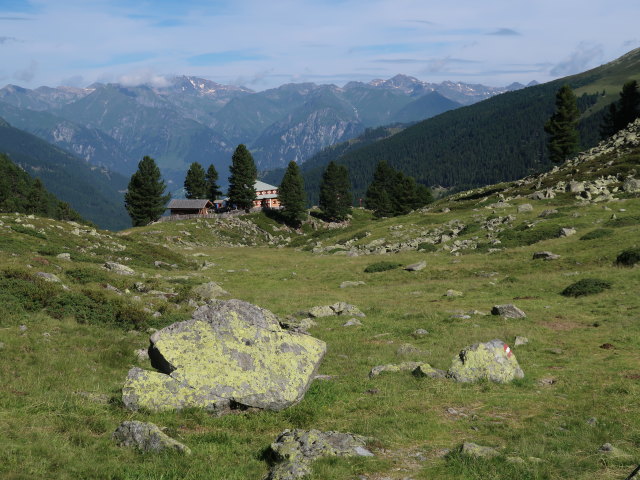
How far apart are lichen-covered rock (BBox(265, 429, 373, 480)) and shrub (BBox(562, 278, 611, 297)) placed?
2359cm

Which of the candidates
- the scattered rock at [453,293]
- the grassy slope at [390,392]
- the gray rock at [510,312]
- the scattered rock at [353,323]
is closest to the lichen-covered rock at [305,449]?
the grassy slope at [390,392]

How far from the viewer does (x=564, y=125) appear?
9588 cm

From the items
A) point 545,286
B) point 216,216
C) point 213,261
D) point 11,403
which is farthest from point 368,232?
point 11,403

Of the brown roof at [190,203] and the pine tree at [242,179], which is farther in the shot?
the pine tree at [242,179]

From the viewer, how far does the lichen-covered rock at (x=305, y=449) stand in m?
9.20

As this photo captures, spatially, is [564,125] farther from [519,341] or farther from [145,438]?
[145,438]

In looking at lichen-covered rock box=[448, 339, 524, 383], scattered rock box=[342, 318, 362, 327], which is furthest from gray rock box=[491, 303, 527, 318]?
lichen-covered rock box=[448, 339, 524, 383]

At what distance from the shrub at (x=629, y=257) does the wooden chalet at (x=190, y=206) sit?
9985 centimetres

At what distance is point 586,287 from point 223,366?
82.7ft

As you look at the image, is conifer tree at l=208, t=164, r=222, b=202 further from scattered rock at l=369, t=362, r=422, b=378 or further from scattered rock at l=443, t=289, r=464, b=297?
scattered rock at l=369, t=362, r=422, b=378

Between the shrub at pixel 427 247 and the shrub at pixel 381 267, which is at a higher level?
the shrub at pixel 427 247

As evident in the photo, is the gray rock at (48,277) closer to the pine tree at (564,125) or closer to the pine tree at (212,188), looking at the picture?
the pine tree at (564,125)

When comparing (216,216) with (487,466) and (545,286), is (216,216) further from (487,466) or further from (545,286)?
(487,466)

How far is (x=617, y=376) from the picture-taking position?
1575 cm
